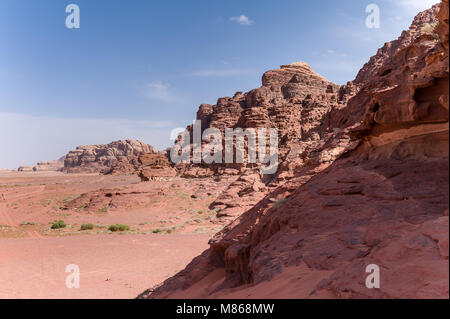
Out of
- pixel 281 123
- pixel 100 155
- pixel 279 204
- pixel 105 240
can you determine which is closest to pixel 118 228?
pixel 105 240

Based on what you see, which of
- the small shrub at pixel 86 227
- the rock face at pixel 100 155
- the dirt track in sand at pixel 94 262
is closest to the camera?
the dirt track in sand at pixel 94 262

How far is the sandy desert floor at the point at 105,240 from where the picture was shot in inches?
398

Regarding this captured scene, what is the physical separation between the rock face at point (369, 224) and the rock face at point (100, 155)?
4679 inches

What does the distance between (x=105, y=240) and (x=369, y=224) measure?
16209mm

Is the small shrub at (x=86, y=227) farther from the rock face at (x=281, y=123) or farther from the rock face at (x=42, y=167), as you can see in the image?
the rock face at (x=42, y=167)

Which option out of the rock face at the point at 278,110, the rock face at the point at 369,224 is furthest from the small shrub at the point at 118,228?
the rock face at the point at 278,110

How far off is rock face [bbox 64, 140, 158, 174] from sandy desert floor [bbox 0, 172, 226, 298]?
9297 centimetres

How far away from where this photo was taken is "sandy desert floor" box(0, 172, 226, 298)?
398 inches

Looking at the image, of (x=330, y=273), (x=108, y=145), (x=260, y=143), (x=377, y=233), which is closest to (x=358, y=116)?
(x=377, y=233)

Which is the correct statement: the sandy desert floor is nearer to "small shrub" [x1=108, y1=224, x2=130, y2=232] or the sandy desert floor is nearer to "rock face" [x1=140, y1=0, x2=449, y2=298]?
"small shrub" [x1=108, y1=224, x2=130, y2=232]

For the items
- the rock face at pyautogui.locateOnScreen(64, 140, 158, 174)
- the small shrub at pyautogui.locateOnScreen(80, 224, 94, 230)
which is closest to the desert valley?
the small shrub at pyautogui.locateOnScreen(80, 224, 94, 230)

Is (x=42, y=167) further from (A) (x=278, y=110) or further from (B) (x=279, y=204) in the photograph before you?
(B) (x=279, y=204)

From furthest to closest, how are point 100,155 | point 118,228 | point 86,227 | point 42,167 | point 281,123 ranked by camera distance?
point 42,167, point 100,155, point 281,123, point 86,227, point 118,228

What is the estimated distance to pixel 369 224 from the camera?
4027mm
